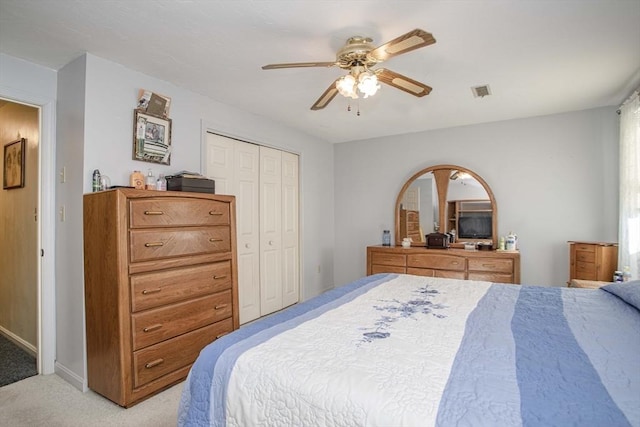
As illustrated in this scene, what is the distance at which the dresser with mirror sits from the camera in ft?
12.1

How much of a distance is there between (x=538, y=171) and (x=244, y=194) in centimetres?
349

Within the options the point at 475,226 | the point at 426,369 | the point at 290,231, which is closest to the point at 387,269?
the point at 475,226

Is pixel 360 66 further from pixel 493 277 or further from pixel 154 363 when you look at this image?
pixel 493 277

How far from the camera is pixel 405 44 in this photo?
1605mm

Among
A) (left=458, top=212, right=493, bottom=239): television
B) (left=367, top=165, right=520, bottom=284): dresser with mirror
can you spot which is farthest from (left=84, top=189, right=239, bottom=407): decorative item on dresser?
(left=458, top=212, right=493, bottom=239): television

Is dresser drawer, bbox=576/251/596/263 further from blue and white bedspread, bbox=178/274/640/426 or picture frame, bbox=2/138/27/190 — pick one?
picture frame, bbox=2/138/27/190

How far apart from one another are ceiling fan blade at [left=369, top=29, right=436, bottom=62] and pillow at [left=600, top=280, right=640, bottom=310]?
5.39ft

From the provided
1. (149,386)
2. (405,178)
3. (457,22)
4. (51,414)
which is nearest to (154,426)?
(149,386)

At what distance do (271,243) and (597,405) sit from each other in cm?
340

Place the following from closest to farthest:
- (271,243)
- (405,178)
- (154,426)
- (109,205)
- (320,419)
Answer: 1. (320,419)
2. (154,426)
3. (109,205)
4. (271,243)
5. (405,178)

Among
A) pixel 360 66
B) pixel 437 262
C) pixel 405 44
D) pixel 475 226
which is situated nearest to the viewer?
pixel 405 44

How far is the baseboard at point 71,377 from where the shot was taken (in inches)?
88.0

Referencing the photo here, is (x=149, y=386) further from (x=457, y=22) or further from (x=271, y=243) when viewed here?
(x=457, y=22)

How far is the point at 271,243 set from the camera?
3945 mm
